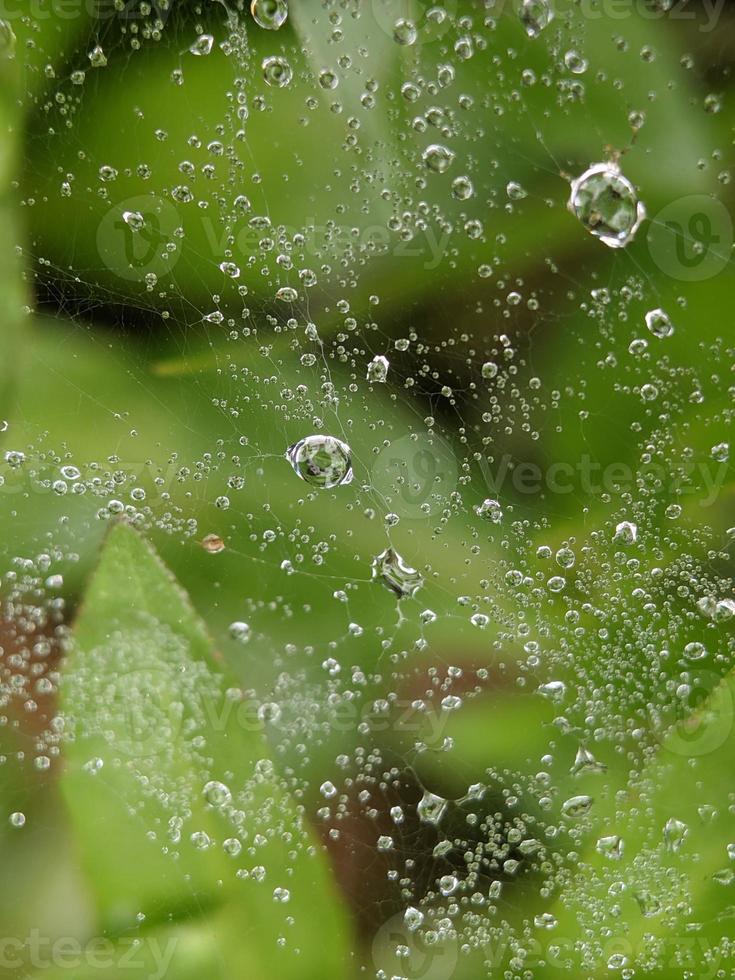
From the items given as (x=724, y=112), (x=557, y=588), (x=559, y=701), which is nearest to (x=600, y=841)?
(x=559, y=701)

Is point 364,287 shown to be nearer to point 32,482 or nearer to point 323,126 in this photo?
point 323,126

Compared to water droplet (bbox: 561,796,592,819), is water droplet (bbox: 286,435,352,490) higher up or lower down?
higher up

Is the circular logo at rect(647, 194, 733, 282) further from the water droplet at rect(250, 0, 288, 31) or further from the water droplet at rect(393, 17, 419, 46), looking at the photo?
the water droplet at rect(250, 0, 288, 31)

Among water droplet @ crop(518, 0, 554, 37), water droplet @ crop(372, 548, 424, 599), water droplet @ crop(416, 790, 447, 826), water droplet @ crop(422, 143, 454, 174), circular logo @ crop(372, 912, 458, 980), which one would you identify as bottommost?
circular logo @ crop(372, 912, 458, 980)

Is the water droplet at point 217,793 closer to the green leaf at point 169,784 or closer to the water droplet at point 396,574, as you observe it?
the green leaf at point 169,784

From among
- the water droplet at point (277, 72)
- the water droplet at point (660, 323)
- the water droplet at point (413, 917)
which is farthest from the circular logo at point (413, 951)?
the water droplet at point (277, 72)

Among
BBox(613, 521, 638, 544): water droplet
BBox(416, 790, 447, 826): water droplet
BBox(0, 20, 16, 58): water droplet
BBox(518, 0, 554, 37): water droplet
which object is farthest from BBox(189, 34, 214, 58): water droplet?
BBox(416, 790, 447, 826): water droplet

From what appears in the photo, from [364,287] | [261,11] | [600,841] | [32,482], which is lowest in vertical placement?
[600,841]
